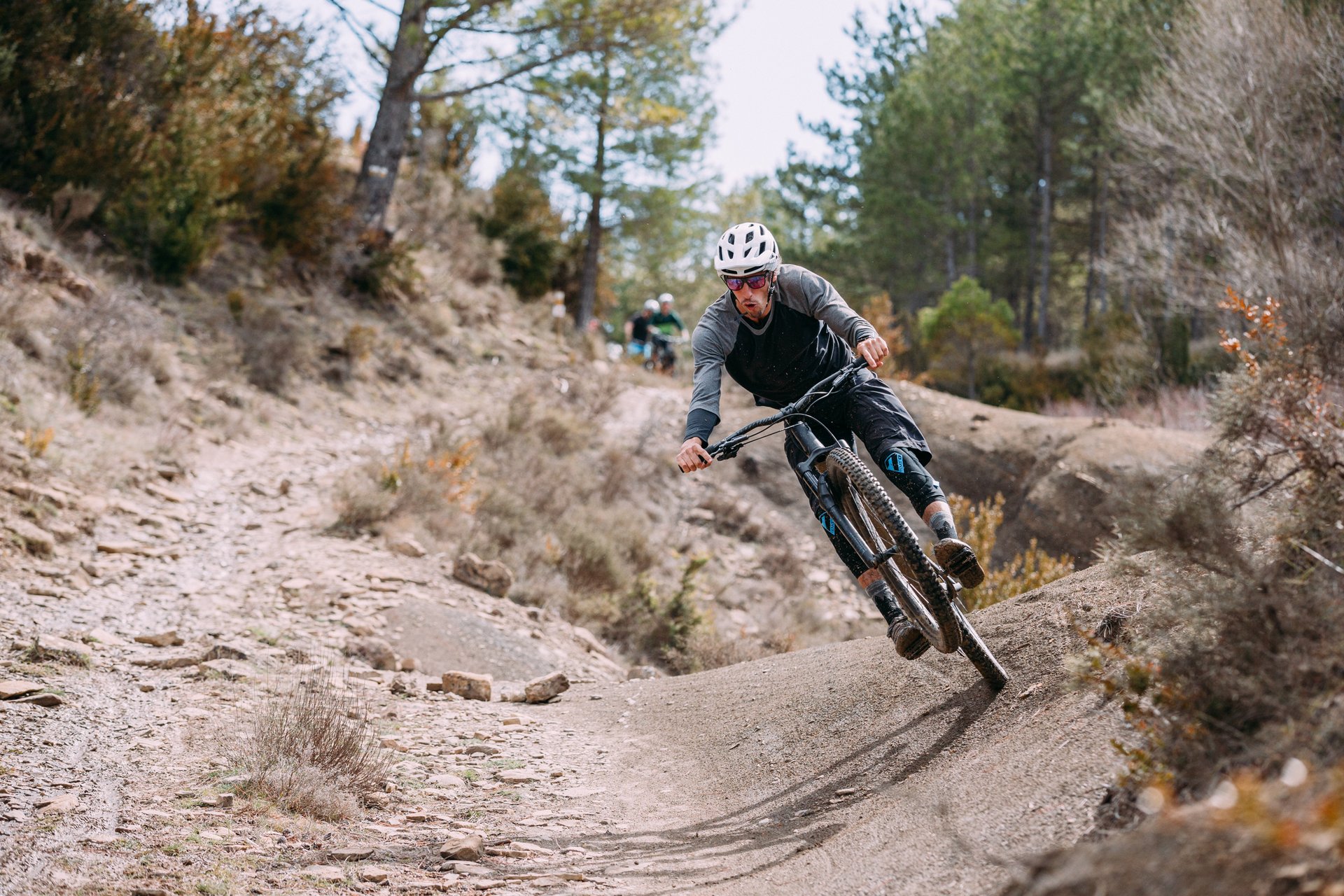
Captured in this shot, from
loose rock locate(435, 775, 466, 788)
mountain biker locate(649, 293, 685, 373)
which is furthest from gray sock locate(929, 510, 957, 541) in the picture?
mountain biker locate(649, 293, 685, 373)

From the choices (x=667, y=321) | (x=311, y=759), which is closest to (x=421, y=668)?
(x=311, y=759)

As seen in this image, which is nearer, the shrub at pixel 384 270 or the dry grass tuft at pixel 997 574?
the dry grass tuft at pixel 997 574

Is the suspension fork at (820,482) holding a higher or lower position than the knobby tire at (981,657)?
higher

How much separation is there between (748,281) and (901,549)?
1.51m

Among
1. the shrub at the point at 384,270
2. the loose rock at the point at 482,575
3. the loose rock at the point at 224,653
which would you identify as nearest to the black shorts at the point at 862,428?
the loose rock at the point at 224,653

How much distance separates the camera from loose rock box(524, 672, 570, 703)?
6.79m

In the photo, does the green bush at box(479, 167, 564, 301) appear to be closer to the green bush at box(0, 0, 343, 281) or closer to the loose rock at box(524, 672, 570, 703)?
the green bush at box(0, 0, 343, 281)

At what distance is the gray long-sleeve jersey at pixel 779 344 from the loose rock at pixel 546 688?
8.29 ft

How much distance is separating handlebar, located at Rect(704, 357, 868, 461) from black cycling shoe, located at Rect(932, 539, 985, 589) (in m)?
0.96

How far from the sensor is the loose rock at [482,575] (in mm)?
9172

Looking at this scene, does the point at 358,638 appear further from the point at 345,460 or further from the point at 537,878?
the point at 345,460

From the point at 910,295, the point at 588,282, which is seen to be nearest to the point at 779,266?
the point at 588,282

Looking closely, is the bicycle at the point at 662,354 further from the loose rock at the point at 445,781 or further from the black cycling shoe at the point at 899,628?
the loose rock at the point at 445,781

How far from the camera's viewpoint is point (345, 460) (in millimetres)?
11984
